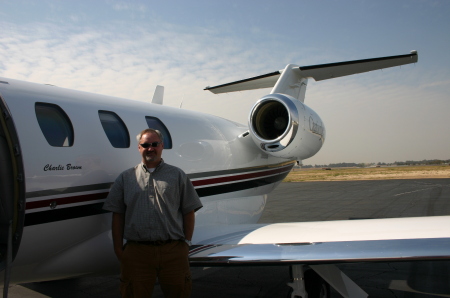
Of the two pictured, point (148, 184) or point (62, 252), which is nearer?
point (148, 184)

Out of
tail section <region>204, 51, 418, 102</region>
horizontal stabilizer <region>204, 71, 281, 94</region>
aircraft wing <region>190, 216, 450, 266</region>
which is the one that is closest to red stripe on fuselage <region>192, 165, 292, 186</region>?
aircraft wing <region>190, 216, 450, 266</region>

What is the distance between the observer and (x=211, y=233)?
4871mm

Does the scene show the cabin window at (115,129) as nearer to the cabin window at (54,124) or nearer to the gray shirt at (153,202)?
the cabin window at (54,124)

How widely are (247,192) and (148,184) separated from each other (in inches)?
135

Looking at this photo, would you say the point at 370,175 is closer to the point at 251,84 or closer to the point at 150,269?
the point at 251,84

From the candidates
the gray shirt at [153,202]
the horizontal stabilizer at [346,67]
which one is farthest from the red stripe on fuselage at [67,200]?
the horizontal stabilizer at [346,67]

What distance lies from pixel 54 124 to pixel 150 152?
104 centimetres

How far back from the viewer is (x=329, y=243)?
387 cm

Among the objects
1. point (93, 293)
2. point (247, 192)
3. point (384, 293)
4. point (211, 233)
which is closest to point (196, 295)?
point (211, 233)

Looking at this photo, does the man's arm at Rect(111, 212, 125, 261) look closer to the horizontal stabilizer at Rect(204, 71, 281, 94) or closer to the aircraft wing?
the aircraft wing

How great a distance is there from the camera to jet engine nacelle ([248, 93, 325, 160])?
19.0 ft

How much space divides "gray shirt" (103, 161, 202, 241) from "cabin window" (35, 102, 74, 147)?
0.74 m

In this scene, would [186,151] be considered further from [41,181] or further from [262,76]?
[262,76]

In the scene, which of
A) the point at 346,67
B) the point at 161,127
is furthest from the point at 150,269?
the point at 346,67
